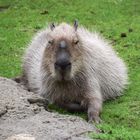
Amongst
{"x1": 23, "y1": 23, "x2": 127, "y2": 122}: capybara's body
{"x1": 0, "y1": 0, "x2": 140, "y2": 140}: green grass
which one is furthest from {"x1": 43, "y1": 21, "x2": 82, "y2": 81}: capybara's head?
{"x1": 0, "y1": 0, "x2": 140, "y2": 140}: green grass

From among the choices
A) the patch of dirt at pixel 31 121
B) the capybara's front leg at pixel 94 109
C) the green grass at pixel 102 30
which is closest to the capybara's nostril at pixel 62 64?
the patch of dirt at pixel 31 121

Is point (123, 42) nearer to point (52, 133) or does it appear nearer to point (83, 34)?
point (83, 34)

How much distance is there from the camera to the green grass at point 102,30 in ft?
27.1

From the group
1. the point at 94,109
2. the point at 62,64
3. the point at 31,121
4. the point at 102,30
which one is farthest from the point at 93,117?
the point at 102,30

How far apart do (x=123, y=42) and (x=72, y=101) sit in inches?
159

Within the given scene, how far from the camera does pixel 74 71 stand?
8281mm

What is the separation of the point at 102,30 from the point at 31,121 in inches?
261

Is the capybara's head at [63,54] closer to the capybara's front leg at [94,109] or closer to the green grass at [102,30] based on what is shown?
the capybara's front leg at [94,109]

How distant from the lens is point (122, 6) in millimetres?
15500

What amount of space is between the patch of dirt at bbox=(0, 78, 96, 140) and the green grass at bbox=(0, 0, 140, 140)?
0.98ft

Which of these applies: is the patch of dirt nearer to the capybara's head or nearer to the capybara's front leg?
the capybara's head

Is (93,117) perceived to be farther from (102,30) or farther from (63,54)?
(102,30)

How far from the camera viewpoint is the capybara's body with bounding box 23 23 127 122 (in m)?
8.17

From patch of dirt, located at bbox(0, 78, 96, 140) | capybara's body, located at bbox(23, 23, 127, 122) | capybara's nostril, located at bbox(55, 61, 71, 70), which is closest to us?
patch of dirt, located at bbox(0, 78, 96, 140)
